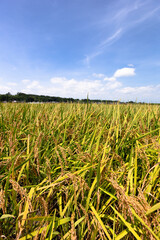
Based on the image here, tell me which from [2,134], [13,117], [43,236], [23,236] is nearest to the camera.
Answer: [43,236]

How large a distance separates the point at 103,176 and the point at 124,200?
28cm

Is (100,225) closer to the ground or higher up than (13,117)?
closer to the ground

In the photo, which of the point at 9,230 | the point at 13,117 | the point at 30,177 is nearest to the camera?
the point at 9,230

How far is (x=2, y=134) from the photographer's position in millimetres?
1977

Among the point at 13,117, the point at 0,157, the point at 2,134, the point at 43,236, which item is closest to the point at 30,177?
the point at 0,157

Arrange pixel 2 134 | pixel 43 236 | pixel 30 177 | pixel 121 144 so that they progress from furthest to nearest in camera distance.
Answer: pixel 2 134, pixel 121 144, pixel 30 177, pixel 43 236

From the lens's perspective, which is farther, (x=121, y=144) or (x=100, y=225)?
(x=121, y=144)

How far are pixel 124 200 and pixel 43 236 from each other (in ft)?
1.92

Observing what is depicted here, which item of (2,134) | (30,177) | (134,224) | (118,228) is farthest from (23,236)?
(2,134)

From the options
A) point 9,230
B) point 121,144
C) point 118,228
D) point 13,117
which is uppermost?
point 13,117

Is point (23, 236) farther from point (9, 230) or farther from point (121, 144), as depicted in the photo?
point (121, 144)

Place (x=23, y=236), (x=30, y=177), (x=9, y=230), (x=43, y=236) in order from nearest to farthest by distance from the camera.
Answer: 1. (x=43, y=236)
2. (x=23, y=236)
3. (x=9, y=230)
4. (x=30, y=177)

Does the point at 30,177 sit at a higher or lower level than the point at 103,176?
lower

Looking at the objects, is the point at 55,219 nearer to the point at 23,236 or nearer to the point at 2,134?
the point at 23,236
